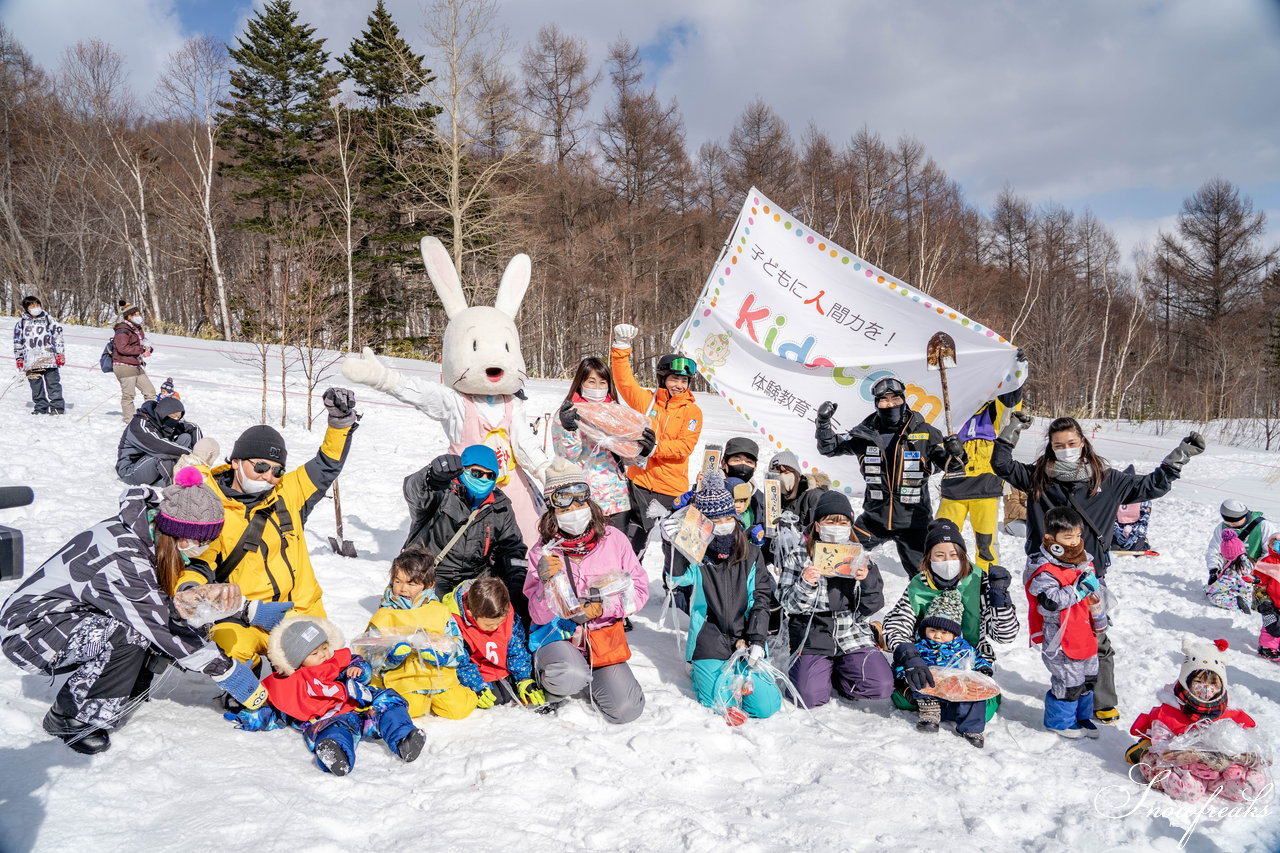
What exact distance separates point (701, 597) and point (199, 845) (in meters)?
2.59

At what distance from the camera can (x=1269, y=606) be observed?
4.92 m

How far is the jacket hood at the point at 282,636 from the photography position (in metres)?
3.22

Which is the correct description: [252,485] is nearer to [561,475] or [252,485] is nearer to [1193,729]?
[561,475]

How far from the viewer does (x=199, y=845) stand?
2422mm

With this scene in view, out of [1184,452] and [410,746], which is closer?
[410,746]

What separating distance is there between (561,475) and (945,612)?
7.31ft

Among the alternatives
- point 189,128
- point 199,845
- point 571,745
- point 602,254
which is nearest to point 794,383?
point 571,745

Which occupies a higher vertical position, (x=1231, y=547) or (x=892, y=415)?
(x=892, y=415)

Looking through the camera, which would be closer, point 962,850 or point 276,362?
point 962,850

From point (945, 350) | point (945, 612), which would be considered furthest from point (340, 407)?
point (945, 350)

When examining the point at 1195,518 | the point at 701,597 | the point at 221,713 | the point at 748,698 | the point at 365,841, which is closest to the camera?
the point at 365,841

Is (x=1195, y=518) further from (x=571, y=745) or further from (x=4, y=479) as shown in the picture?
(x=4, y=479)

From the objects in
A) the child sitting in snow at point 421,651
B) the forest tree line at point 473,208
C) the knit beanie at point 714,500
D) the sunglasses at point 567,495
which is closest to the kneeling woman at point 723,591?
the knit beanie at point 714,500

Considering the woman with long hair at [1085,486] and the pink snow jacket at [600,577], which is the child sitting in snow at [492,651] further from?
the woman with long hair at [1085,486]
